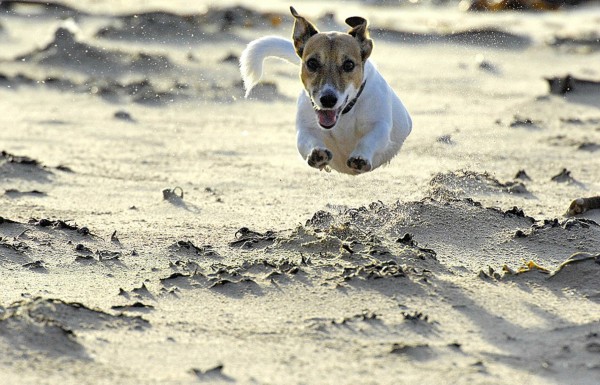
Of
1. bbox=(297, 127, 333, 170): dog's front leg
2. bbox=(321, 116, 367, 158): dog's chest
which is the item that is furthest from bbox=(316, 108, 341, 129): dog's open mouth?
bbox=(321, 116, 367, 158): dog's chest

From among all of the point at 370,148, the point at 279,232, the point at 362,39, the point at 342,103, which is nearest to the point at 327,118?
the point at 342,103

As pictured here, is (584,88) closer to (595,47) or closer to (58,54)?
(595,47)

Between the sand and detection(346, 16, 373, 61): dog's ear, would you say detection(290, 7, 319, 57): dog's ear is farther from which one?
the sand

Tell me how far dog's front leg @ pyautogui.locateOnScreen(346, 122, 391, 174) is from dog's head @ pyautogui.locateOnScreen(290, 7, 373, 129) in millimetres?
193

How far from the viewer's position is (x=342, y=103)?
5.67 m

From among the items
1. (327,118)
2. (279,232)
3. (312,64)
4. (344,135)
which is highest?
(312,64)

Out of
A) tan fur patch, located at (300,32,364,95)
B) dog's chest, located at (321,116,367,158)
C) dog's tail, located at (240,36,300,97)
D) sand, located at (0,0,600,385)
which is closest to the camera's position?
sand, located at (0,0,600,385)

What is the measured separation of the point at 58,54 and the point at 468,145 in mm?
5885

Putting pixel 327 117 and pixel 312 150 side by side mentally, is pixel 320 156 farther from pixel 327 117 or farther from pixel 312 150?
pixel 327 117

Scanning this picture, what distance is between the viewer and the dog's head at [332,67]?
5.64m

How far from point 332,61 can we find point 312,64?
0.12 m

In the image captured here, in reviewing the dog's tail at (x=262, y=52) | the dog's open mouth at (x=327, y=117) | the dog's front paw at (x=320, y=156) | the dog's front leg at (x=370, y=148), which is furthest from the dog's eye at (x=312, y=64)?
the dog's tail at (x=262, y=52)

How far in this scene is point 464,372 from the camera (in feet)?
12.6

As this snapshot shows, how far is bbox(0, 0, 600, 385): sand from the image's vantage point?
158 inches
